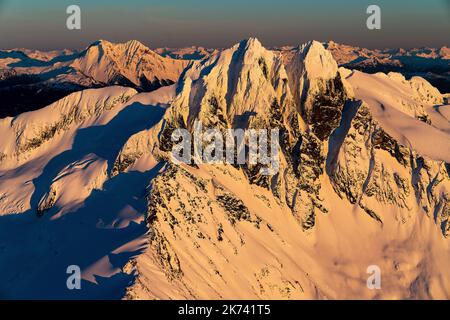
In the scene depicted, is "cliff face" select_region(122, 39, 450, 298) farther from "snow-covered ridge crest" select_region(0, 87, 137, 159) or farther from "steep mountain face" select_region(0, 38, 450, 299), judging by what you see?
"snow-covered ridge crest" select_region(0, 87, 137, 159)

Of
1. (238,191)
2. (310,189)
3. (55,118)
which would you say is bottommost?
(310,189)

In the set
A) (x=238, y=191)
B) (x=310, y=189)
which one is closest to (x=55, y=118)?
(x=238, y=191)

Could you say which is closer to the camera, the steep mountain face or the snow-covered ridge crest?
the steep mountain face

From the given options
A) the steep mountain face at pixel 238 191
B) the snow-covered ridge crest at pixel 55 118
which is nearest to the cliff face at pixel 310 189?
the steep mountain face at pixel 238 191

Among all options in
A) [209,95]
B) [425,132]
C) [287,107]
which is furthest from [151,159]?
[425,132]

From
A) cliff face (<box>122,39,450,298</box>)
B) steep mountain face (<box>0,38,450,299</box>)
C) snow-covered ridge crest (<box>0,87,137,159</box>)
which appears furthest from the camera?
snow-covered ridge crest (<box>0,87,137,159</box>)

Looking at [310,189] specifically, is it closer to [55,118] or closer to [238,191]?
[238,191]

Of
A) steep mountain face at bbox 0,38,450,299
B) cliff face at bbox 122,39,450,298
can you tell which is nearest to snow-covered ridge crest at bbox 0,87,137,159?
steep mountain face at bbox 0,38,450,299

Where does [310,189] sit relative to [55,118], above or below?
below

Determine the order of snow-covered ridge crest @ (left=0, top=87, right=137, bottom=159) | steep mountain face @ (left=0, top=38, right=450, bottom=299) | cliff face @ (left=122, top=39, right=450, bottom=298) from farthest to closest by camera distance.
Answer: snow-covered ridge crest @ (left=0, top=87, right=137, bottom=159) → cliff face @ (left=122, top=39, right=450, bottom=298) → steep mountain face @ (left=0, top=38, right=450, bottom=299)

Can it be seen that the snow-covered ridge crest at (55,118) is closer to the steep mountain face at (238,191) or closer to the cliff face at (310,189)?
the steep mountain face at (238,191)
